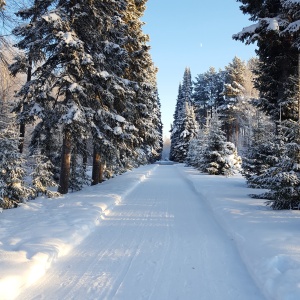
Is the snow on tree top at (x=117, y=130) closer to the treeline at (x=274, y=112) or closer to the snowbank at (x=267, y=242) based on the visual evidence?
the snowbank at (x=267, y=242)

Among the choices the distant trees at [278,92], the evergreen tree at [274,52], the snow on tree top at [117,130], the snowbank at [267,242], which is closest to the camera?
the snowbank at [267,242]

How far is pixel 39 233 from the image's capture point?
631 centimetres

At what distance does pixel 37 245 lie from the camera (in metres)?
5.43

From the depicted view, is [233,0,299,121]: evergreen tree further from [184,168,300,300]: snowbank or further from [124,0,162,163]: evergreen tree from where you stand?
[124,0,162,163]: evergreen tree

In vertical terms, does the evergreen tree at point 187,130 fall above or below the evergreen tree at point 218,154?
above

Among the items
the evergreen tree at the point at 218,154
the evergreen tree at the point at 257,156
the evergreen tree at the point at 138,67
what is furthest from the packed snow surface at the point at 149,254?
the evergreen tree at the point at 218,154

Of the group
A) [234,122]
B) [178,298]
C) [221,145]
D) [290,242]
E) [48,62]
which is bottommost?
[178,298]

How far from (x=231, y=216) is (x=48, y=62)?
9.85m

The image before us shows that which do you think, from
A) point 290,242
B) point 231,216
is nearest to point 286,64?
point 231,216

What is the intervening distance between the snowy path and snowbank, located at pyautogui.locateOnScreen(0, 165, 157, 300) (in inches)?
7.7

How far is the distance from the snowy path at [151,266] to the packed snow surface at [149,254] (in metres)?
0.01

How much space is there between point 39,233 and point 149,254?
2.65 meters

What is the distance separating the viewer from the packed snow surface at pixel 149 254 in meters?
3.96

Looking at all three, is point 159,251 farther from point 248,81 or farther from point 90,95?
point 248,81
